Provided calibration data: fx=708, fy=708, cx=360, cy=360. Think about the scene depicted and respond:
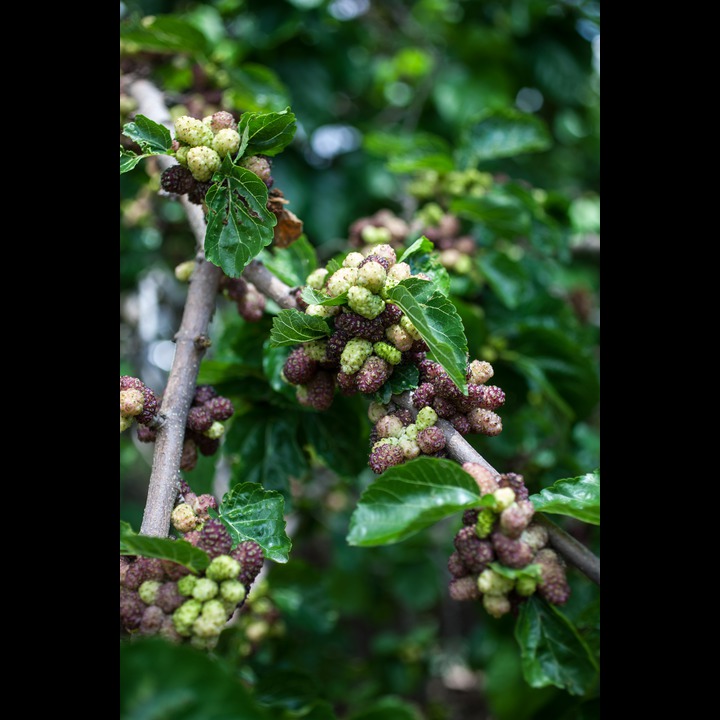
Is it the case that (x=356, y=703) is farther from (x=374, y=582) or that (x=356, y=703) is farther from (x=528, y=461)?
(x=528, y=461)

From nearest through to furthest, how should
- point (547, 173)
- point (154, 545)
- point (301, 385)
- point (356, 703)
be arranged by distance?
point (154, 545) < point (301, 385) < point (356, 703) < point (547, 173)

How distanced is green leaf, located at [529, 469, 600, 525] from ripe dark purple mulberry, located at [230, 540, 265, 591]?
41cm

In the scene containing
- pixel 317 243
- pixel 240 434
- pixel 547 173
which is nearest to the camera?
pixel 240 434

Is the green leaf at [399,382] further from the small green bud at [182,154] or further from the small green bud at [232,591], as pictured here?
the small green bud at [182,154]

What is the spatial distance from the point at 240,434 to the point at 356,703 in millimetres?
1603

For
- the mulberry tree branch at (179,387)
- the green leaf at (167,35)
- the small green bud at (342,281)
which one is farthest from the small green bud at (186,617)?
the green leaf at (167,35)

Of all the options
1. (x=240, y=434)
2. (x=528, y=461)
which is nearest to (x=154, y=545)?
(x=240, y=434)

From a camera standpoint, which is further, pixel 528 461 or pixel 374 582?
pixel 374 582

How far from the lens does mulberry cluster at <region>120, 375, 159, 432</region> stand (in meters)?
1.10

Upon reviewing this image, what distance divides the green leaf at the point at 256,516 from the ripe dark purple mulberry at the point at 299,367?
0.20 meters

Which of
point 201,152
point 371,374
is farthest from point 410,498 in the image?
point 201,152

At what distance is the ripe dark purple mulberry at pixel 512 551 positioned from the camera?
38.5 inches

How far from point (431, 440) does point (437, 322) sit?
0.60ft

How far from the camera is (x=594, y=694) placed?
140 cm
